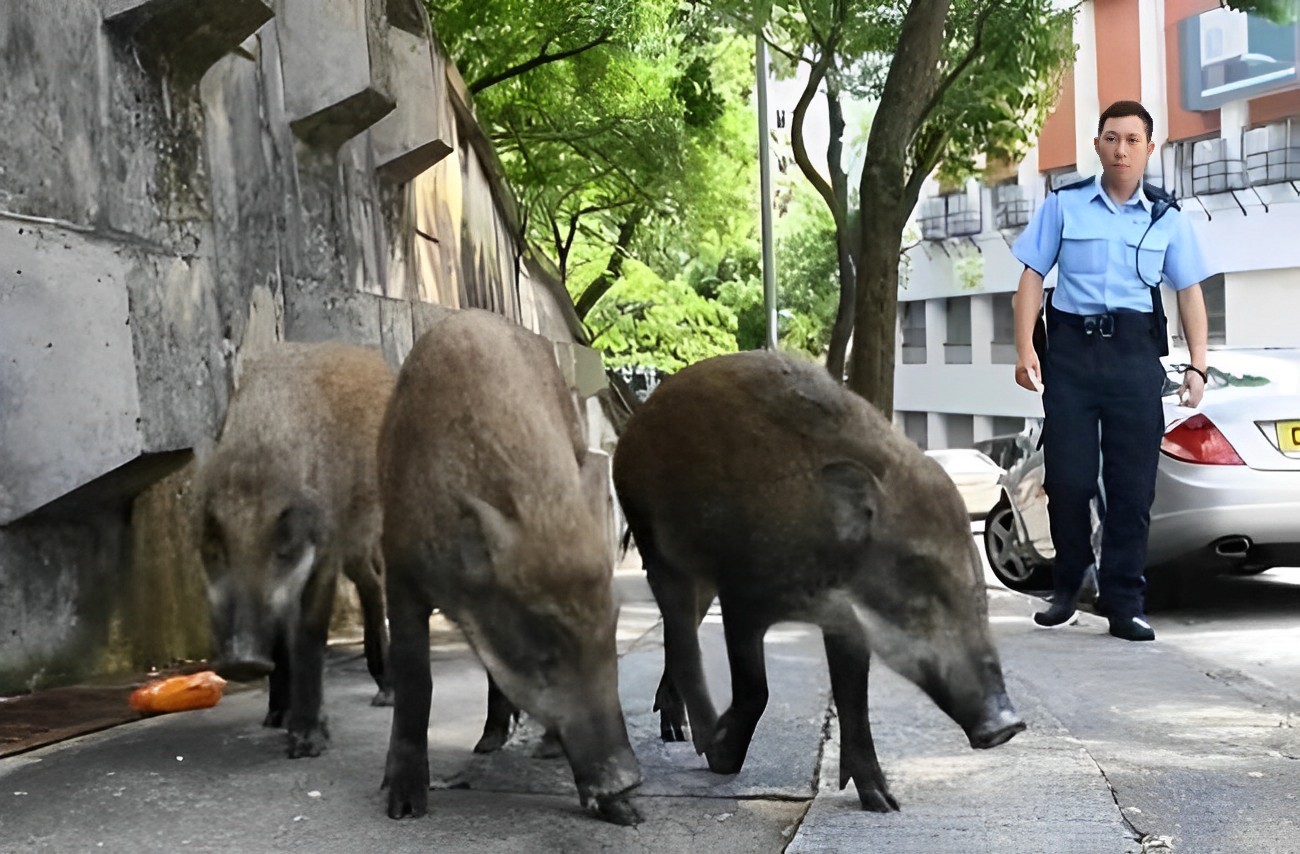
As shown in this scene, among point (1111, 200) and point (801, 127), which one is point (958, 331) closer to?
point (801, 127)

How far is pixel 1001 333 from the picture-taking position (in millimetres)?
39500

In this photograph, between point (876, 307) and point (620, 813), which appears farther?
point (876, 307)

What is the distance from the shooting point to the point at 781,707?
5.80 m

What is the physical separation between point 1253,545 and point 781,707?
12.7 feet

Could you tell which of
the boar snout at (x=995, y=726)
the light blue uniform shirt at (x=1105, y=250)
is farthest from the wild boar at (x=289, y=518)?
the light blue uniform shirt at (x=1105, y=250)

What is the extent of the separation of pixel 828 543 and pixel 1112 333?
3.24m

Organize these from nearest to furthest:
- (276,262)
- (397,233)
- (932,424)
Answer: (276,262), (397,233), (932,424)

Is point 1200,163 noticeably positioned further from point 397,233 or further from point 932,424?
point 397,233

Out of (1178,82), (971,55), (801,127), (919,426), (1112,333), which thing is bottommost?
(919,426)

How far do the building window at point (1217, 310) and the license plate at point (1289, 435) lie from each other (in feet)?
72.6

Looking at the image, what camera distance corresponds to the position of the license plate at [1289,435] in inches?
334

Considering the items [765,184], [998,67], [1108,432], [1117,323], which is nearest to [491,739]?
[1108,432]

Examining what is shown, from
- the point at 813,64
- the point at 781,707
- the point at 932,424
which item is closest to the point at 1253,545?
the point at 781,707

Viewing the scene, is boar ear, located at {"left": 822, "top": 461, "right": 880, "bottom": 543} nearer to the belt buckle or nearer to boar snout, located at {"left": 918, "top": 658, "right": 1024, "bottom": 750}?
boar snout, located at {"left": 918, "top": 658, "right": 1024, "bottom": 750}
